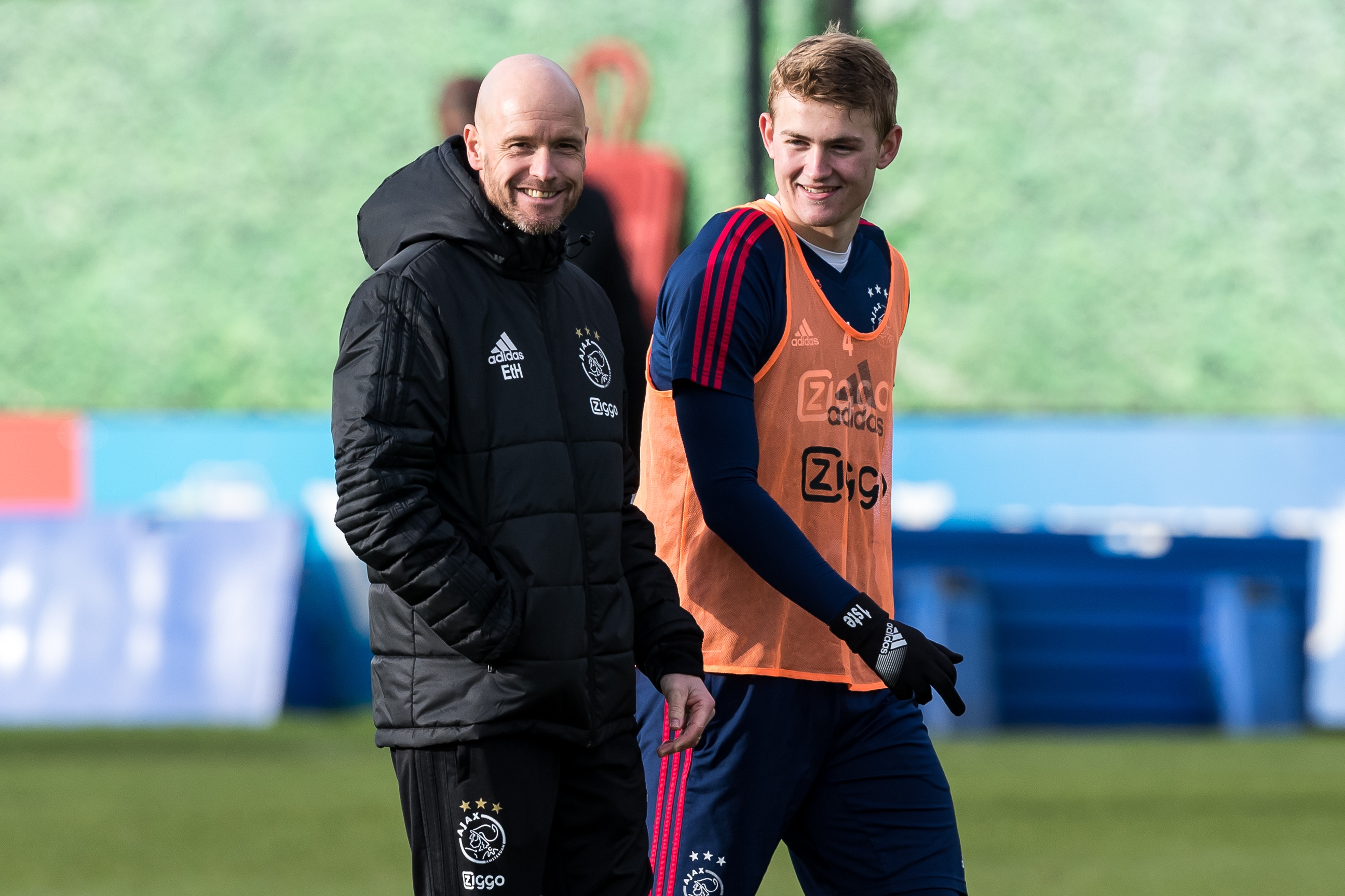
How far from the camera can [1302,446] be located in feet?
34.8

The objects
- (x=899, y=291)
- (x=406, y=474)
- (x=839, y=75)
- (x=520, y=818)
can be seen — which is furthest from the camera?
(x=899, y=291)

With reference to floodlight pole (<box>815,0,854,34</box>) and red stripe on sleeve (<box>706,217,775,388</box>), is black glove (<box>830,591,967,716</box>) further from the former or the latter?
floodlight pole (<box>815,0,854,34</box>)

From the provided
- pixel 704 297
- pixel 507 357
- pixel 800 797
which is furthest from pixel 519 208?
pixel 800 797

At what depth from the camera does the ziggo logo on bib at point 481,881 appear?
278cm

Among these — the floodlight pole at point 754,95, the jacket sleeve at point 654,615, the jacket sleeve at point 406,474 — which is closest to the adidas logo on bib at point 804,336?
the jacket sleeve at point 654,615

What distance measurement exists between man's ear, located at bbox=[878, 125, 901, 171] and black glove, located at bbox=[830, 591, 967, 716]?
796mm

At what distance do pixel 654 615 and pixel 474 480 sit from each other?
1.44 ft

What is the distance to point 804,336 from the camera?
126 inches

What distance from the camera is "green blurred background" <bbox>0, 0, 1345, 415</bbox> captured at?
12.9m

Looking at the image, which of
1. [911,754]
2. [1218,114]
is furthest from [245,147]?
[911,754]

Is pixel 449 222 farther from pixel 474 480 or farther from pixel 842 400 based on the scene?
pixel 842 400

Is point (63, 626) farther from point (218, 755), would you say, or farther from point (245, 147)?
point (245, 147)

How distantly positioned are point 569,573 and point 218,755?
21.5 ft

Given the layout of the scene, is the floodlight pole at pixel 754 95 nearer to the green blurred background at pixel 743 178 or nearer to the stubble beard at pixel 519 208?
the green blurred background at pixel 743 178
